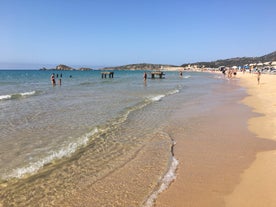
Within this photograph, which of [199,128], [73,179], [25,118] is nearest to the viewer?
[73,179]

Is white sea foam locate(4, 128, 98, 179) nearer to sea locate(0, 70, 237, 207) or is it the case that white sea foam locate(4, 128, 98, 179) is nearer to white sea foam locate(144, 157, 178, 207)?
sea locate(0, 70, 237, 207)

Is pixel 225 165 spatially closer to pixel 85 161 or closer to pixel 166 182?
pixel 166 182

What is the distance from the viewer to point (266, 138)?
885 cm

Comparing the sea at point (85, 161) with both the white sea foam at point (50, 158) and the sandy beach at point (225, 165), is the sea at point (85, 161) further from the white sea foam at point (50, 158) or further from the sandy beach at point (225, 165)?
the sandy beach at point (225, 165)

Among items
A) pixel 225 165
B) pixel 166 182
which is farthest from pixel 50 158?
pixel 225 165

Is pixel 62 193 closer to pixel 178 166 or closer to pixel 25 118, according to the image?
pixel 178 166

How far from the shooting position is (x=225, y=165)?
21.7 feet

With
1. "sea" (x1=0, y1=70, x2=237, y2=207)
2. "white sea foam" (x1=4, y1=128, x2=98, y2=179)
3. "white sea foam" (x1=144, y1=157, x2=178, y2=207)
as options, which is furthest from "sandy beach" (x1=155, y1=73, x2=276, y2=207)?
"white sea foam" (x1=4, y1=128, x2=98, y2=179)

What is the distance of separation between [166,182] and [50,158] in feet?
10.6

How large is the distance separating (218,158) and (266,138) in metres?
2.65

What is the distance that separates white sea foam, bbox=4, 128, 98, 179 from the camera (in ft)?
20.8

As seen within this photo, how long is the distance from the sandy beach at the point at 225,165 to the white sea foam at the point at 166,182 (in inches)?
4.0

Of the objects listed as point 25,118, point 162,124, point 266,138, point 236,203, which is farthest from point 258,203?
point 25,118

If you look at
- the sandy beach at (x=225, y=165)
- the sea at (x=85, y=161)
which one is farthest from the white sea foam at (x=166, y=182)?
the sandy beach at (x=225, y=165)
